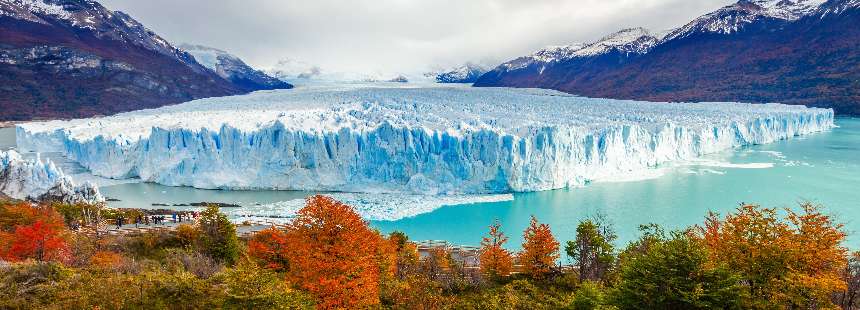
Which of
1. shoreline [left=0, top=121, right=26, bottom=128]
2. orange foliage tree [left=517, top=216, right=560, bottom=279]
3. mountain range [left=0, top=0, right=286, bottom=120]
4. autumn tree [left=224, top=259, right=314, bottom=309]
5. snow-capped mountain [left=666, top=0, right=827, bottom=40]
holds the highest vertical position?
snow-capped mountain [left=666, top=0, right=827, bottom=40]

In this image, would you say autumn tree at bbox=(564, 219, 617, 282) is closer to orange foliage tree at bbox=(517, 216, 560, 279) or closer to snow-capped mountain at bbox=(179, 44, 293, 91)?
orange foliage tree at bbox=(517, 216, 560, 279)

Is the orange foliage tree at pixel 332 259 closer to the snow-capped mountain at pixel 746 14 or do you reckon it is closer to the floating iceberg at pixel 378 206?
the floating iceberg at pixel 378 206

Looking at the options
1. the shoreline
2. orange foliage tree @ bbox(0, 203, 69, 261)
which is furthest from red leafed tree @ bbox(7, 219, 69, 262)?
the shoreline

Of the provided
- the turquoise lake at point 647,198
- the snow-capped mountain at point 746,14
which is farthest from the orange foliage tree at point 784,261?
the snow-capped mountain at point 746,14

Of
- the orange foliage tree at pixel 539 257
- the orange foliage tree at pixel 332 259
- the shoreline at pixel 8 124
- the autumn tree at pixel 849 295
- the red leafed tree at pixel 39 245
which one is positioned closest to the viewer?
the autumn tree at pixel 849 295

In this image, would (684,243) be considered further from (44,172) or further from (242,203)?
(44,172)

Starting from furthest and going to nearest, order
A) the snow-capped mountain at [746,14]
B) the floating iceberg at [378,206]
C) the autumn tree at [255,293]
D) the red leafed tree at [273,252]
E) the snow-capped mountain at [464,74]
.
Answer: the snow-capped mountain at [464,74], the snow-capped mountain at [746,14], the floating iceberg at [378,206], the red leafed tree at [273,252], the autumn tree at [255,293]

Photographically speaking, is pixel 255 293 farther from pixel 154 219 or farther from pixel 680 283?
pixel 154 219
